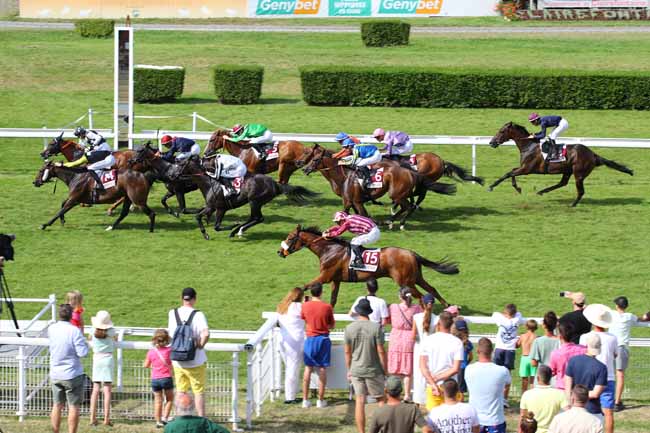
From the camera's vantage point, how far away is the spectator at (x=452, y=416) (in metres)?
6.96

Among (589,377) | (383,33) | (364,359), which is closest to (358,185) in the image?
(364,359)

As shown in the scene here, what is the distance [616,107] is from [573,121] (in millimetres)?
2025

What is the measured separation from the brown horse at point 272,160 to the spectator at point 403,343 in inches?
345

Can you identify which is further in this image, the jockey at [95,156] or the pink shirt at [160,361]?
the jockey at [95,156]

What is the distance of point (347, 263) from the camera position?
12.3m

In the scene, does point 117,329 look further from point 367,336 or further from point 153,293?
point 153,293

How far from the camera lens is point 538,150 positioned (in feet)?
60.4

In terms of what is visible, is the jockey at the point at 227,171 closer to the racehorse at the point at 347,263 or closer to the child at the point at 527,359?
the racehorse at the point at 347,263

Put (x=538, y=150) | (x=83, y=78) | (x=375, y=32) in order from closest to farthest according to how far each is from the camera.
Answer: (x=538, y=150) < (x=83, y=78) < (x=375, y=32)

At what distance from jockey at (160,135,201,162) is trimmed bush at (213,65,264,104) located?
11.5m

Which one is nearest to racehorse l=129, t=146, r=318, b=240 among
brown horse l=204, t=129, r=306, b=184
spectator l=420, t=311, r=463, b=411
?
brown horse l=204, t=129, r=306, b=184

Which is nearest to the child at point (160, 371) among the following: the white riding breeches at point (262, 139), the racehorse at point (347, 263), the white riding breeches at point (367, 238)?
the racehorse at point (347, 263)

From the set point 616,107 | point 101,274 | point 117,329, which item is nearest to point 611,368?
point 117,329

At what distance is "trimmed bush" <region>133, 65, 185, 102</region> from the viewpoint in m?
28.5
